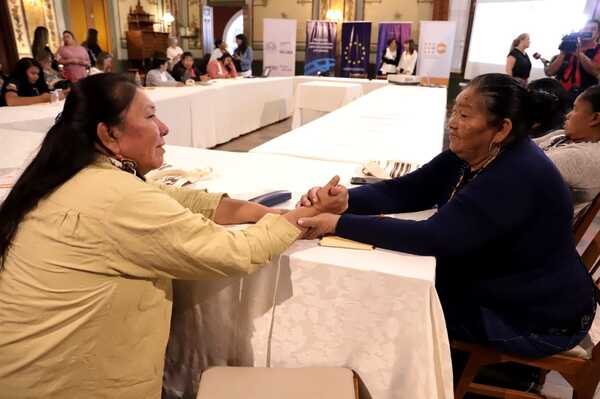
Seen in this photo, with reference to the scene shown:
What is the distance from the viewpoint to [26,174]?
0.83 m

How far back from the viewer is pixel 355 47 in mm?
8312

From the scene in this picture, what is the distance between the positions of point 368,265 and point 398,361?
0.78 ft

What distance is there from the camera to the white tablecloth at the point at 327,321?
3.20 feet

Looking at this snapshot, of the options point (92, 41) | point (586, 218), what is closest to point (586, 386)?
point (586, 218)

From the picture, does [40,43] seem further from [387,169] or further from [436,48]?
[436,48]

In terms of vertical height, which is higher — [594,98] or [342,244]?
[594,98]

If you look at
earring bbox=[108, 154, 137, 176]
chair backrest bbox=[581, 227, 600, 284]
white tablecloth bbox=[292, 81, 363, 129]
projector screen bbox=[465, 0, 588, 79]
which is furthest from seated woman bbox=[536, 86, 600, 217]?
projector screen bbox=[465, 0, 588, 79]

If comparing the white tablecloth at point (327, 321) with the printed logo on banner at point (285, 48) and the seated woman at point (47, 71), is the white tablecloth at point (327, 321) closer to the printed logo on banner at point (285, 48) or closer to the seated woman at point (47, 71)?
the seated woman at point (47, 71)

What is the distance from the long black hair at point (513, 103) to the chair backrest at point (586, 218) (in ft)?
1.82

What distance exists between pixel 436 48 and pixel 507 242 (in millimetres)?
7157

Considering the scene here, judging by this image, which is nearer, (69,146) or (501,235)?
(69,146)

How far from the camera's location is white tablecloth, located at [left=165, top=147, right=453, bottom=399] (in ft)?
3.20

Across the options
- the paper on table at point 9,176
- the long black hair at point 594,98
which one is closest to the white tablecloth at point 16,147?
the paper on table at point 9,176

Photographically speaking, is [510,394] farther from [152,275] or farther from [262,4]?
[262,4]
